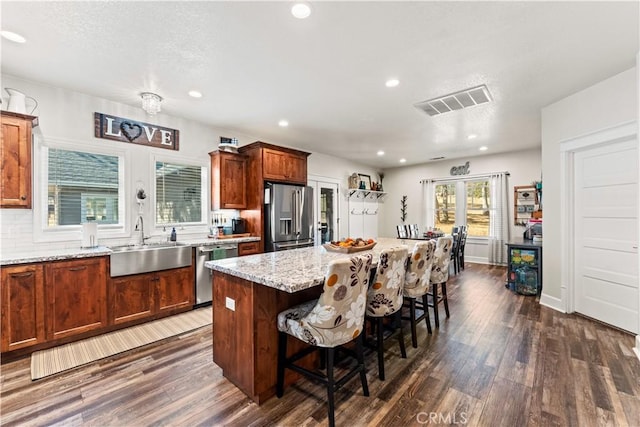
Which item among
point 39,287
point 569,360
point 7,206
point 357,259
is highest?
point 7,206

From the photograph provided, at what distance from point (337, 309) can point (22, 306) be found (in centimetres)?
302

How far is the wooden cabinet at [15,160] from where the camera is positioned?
105 inches

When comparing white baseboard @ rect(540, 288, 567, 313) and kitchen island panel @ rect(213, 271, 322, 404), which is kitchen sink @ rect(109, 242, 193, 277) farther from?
white baseboard @ rect(540, 288, 567, 313)

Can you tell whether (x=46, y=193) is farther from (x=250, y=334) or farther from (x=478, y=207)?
(x=478, y=207)

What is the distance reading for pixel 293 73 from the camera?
2.89 meters

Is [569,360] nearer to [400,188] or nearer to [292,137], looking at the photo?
[292,137]

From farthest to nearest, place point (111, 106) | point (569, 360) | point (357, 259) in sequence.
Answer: point (111, 106)
point (569, 360)
point (357, 259)

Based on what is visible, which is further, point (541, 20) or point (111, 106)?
point (111, 106)

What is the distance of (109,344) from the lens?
2834mm

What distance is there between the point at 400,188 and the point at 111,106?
7.08 m

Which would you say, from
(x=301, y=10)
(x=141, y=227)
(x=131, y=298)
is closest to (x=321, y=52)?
(x=301, y=10)

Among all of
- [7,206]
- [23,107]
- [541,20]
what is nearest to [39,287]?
[7,206]

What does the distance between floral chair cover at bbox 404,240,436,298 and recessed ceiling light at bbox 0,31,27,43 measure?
3.81m

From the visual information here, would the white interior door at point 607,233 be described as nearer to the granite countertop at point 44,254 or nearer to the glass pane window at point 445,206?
the glass pane window at point 445,206
